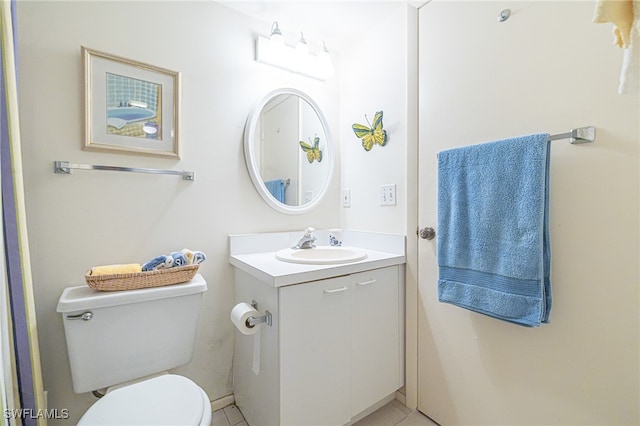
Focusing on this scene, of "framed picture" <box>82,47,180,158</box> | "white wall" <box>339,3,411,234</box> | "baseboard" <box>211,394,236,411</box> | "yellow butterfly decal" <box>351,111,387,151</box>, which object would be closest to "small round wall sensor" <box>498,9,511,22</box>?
"white wall" <box>339,3,411,234</box>

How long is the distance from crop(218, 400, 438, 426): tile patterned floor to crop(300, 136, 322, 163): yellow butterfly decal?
1.45m

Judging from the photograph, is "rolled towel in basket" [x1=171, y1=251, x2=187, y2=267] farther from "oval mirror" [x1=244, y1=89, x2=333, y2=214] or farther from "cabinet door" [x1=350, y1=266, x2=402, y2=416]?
"cabinet door" [x1=350, y1=266, x2=402, y2=416]

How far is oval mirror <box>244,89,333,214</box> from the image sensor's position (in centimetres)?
156

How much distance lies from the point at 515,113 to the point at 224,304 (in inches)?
61.8

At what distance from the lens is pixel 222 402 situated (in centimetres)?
146

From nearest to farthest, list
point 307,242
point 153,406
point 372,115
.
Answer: point 153,406 < point 307,242 < point 372,115

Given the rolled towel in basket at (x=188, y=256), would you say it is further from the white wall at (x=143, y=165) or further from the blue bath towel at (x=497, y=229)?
the blue bath towel at (x=497, y=229)

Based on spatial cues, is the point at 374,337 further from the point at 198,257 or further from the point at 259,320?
the point at 198,257

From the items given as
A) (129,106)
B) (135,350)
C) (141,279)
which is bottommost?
(135,350)

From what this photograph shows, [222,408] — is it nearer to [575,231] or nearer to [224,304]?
[224,304]

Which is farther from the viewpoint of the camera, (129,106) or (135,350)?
(129,106)

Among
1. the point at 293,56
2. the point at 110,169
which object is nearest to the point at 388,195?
the point at 293,56

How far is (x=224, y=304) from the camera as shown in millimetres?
1471

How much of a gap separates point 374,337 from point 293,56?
61.8 inches
